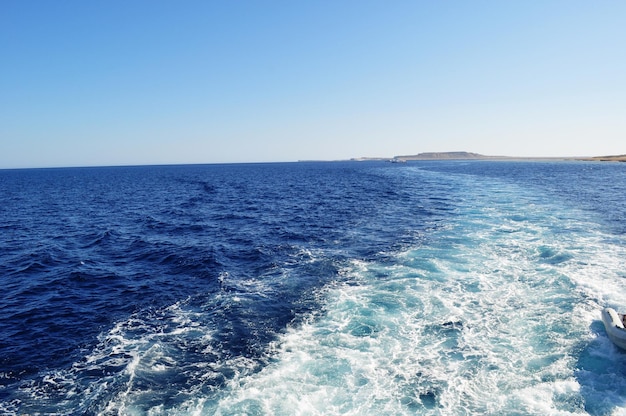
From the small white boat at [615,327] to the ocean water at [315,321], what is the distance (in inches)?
15.9

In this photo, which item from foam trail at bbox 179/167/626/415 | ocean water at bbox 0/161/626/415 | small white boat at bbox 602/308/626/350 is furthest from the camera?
small white boat at bbox 602/308/626/350

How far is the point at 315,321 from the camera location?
808 inches

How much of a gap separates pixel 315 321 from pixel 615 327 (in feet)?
47.6

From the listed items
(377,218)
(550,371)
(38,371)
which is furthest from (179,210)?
(550,371)

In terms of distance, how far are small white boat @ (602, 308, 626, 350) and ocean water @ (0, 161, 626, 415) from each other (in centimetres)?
40

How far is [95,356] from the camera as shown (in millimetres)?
17453

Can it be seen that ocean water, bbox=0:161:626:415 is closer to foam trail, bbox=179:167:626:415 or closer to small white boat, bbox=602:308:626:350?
foam trail, bbox=179:167:626:415

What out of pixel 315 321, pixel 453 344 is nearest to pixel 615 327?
pixel 453 344

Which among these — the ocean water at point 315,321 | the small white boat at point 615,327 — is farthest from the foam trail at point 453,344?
the small white boat at point 615,327

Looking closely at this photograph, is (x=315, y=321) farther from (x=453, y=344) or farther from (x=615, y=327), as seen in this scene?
(x=615, y=327)

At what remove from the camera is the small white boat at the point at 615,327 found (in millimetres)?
16366

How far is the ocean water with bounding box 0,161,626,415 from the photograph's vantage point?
14.2 m

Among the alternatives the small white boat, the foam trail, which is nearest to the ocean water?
the foam trail

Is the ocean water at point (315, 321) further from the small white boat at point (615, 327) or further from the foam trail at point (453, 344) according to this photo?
the small white boat at point (615, 327)
